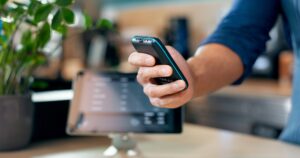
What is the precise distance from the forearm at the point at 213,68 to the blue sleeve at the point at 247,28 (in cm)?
2

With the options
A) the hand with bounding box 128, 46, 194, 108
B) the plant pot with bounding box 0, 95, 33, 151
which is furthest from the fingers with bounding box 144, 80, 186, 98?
the plant pot with bounding box 0, 95, 33, 151

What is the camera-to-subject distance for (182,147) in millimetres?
938

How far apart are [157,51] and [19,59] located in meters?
0.32

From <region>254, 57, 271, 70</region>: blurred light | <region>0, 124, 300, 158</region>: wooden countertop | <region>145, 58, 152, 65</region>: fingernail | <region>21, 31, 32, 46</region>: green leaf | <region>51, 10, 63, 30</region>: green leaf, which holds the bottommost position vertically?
<region>0, 124, 300, 158</region>: wooden countertop

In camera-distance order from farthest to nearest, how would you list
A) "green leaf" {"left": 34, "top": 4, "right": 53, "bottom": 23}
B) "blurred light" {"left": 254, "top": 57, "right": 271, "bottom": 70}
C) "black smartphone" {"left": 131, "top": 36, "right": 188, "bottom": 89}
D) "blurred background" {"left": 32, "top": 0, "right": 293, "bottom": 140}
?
"blurred light" {"left": 254, "top": 57, "right": 271, "bottom": 70} → "blurred background" {"left": 32, "top": 0, "right": 293, "bottom": 140} → "green leaf" {"left": 34, "top": 4, "right": 53, "bottom": 23} → "black smartphone" {"left": 131, "top": 36, "right": 188, "bottom": 89}

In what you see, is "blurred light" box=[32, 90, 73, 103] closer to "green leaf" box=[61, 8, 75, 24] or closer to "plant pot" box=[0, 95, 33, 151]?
"plant pot" box=[0, 95, 33, 151]

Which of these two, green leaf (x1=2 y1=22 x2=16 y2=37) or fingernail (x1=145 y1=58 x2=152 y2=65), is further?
green leaf (x1=2 y1=22 x2=16 y2=37)

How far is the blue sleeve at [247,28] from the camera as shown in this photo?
1.01 meters

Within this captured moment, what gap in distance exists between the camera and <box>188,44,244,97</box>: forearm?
3.03 feet

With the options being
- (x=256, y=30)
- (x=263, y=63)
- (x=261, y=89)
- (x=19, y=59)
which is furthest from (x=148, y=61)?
(x=263, y=63)

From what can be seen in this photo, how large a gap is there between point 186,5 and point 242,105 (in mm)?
1012

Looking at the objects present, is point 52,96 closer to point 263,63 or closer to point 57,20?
point 57,20

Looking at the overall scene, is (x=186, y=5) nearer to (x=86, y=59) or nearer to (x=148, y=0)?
(x=148, y=0)

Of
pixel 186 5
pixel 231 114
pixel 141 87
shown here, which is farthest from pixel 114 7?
pixel 141 87
